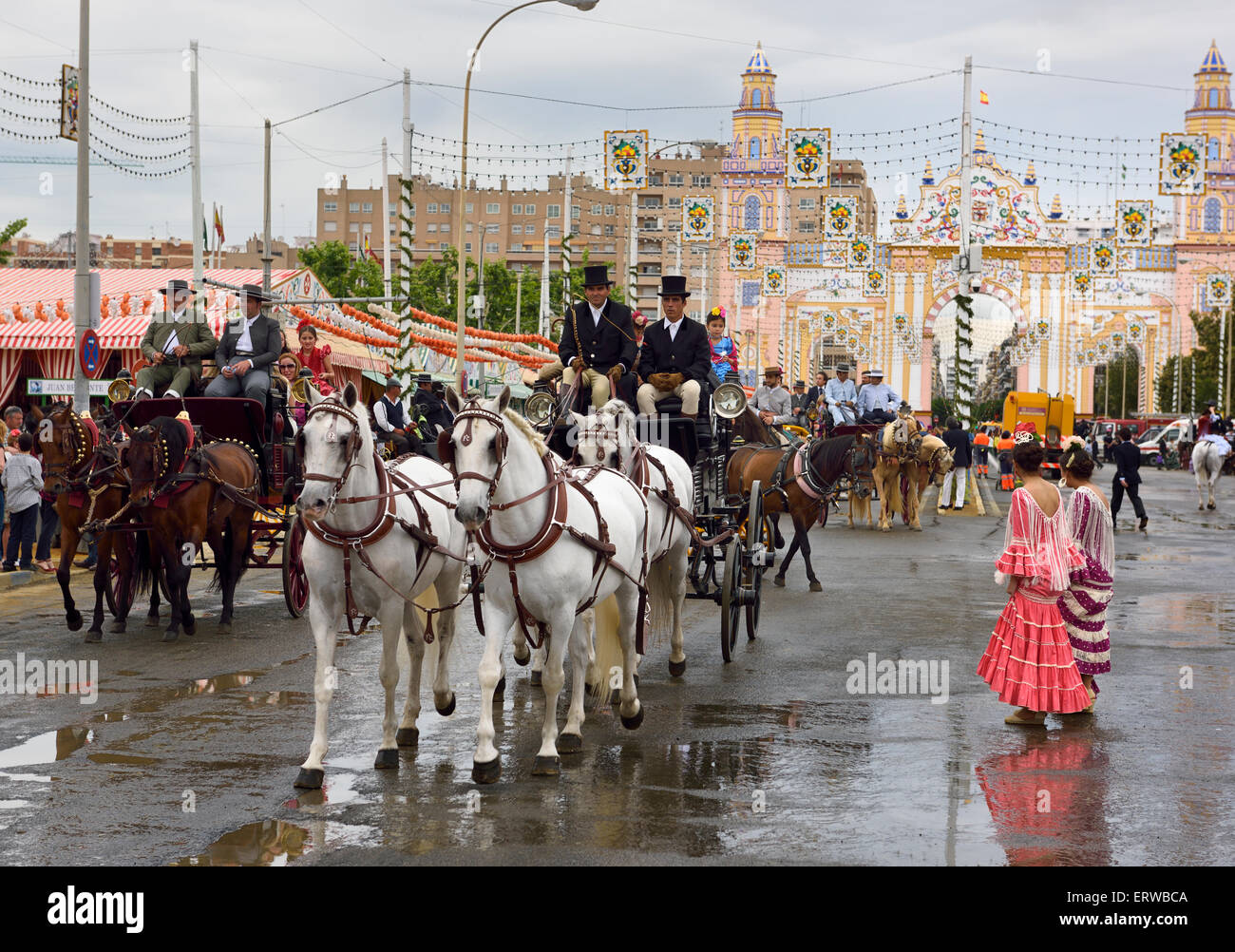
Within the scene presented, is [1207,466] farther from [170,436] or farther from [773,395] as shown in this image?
[170,436]

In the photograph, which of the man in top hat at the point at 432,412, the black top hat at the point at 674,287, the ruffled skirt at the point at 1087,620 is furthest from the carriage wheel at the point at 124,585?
the ruffled skirt at the point at 1087,620

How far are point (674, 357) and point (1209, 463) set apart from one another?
84.8ft

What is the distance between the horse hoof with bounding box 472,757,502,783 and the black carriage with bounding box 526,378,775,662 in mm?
3257

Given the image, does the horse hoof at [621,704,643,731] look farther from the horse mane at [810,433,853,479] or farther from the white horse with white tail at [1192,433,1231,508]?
the white horse with white tail at [1192,433,1231,508]

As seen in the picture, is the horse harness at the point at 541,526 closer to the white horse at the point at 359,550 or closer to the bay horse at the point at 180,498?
the white horse at the point at 359,550

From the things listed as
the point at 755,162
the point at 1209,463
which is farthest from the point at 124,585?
the point at 755,162

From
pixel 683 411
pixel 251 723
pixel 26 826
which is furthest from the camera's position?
pixel 683 411

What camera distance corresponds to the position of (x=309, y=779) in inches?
287

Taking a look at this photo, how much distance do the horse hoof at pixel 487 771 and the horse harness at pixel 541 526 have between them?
2.82 feet

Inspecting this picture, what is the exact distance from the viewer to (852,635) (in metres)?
12.9

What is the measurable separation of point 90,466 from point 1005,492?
32221mm

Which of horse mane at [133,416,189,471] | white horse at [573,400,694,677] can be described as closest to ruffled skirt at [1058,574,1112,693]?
white horse at [573,400,694,677]

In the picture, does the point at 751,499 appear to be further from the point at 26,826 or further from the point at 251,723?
the point at 26,826

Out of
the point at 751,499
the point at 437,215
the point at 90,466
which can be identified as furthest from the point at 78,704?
the point at 437,215
